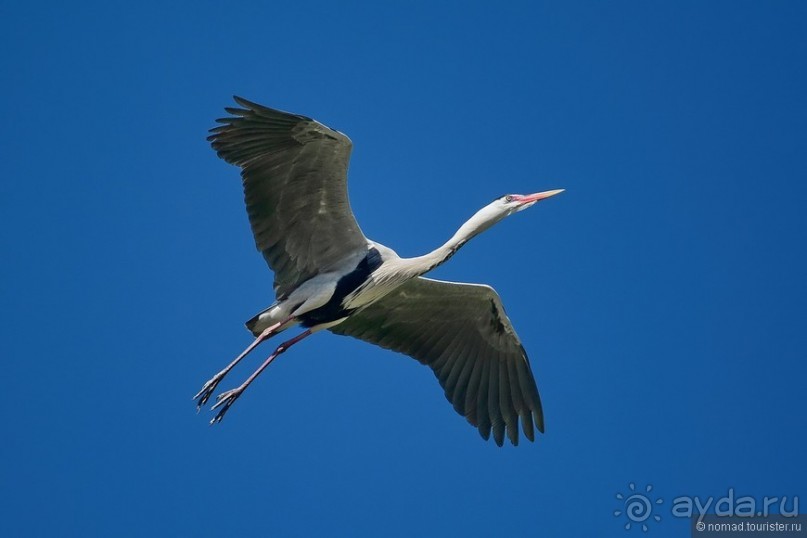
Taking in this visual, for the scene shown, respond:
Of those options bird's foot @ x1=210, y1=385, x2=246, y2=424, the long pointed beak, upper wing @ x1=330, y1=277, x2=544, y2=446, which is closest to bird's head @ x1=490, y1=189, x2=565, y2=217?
the long pointed beak

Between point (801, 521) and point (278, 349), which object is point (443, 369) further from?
point (801, 521)

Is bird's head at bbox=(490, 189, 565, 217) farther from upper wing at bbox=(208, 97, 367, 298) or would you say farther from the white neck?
upper wing at bbox=(208, 97, 367, 298)

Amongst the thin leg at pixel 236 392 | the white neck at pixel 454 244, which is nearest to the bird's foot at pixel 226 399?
the thin leg at pixel 236 392

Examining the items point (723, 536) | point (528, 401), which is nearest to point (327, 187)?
point (528, 401)

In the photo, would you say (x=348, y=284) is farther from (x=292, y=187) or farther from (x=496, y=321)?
(x=496, y=321)

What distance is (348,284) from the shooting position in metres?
10.4

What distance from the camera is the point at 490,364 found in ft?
38.4

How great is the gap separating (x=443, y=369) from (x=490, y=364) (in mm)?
566

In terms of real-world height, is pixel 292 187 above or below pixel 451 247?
above

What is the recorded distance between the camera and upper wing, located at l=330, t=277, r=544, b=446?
37.3ft

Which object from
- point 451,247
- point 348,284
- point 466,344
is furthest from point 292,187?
point 466,344

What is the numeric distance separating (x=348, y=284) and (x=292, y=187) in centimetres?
120

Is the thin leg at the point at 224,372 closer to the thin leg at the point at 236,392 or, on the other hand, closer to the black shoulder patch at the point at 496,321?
the thin leg at the point at 236,392

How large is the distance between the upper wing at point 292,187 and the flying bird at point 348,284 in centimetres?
Answer: 1
